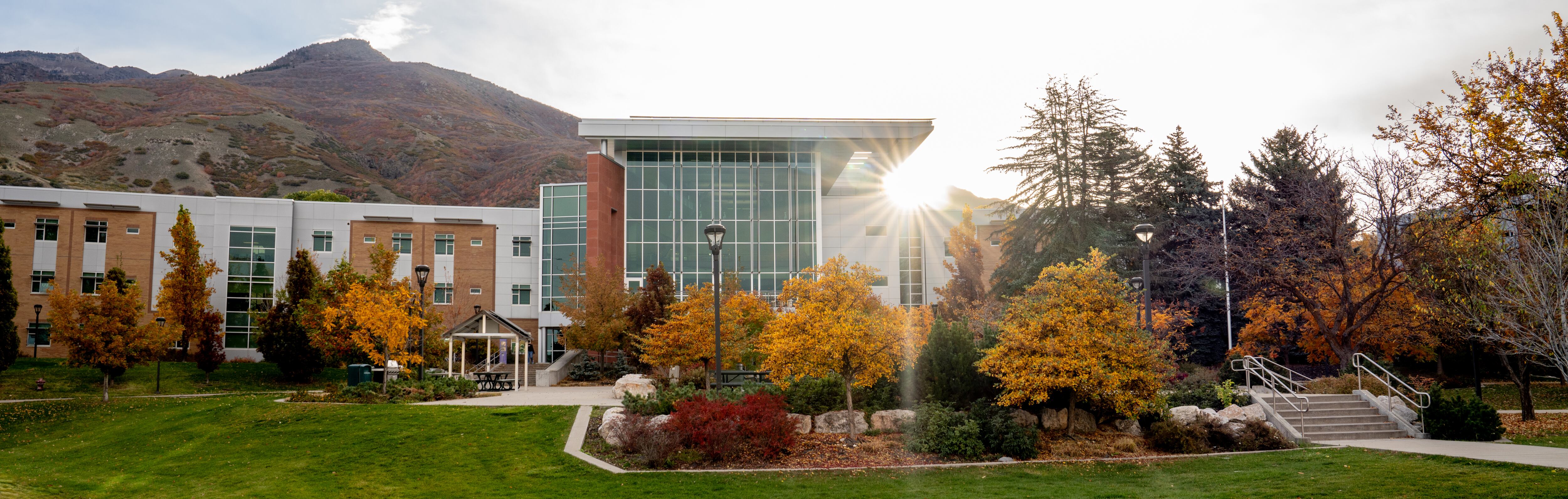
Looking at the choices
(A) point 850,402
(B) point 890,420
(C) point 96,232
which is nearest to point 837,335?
(A) point 850,402

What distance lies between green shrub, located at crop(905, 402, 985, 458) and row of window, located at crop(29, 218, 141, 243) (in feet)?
164

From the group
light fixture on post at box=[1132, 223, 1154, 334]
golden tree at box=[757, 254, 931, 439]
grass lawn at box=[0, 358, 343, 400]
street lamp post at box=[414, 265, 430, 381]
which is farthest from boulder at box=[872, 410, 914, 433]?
grass lawn at box=[0, 358, 343, 400]

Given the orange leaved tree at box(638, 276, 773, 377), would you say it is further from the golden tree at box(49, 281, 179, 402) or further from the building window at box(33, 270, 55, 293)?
the building window at box(33, 270, 55, 293)

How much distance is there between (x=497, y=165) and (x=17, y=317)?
124 m

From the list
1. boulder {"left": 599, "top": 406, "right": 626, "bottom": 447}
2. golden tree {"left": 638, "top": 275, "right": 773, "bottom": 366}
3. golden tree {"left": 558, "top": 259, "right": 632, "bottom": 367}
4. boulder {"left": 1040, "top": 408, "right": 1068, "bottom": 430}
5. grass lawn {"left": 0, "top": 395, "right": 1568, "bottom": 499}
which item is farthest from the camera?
golden tree {"left": 558, "top": 259, "right": 632, "bottom": 367}

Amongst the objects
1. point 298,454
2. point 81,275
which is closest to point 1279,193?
point 298,454

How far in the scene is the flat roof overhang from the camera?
4691cm

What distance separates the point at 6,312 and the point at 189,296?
581cm

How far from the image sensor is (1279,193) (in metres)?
37.9

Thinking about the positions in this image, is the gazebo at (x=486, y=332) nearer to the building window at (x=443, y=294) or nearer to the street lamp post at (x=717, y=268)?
the street lamp post at (x=717, y=268)

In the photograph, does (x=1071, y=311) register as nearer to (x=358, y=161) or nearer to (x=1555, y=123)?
(x=1555, y=123)

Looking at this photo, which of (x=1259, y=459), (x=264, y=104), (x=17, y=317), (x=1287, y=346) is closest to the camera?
(x=1259, y=459)

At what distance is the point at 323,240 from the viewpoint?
51.5 metres

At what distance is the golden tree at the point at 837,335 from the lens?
17797mm
